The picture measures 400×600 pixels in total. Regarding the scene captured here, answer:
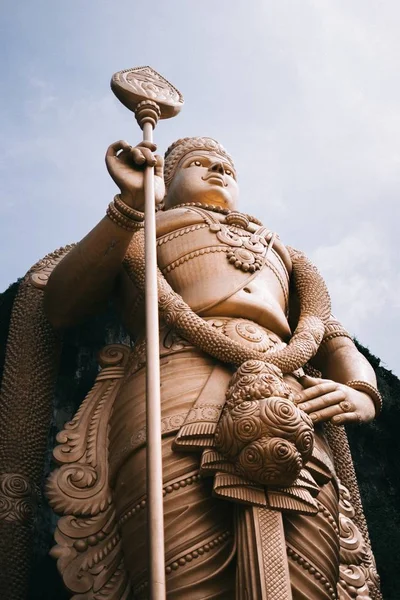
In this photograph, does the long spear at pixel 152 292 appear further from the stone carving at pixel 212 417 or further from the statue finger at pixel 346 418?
the statue finger at pixel 346 418

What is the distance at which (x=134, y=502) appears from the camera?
423 centimetres

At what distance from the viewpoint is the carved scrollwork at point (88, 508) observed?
4191 mm

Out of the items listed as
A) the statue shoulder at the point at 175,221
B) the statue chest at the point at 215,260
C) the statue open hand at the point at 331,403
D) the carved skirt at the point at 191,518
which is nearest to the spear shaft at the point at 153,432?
the carved skirt at the point at 191,518

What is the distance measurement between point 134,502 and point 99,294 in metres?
1.43

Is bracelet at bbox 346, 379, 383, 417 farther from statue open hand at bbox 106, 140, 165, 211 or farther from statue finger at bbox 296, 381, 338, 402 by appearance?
statue open hand at bbox 106, 140, 165, 211

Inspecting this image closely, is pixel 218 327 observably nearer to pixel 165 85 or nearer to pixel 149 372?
pixel 149 372

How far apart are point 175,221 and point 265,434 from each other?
197 centimetres

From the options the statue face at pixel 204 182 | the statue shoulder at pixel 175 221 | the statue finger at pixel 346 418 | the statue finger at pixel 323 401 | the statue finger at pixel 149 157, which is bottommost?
the statue finger at pixel 346 418

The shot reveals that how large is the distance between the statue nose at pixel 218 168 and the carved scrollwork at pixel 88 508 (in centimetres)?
192

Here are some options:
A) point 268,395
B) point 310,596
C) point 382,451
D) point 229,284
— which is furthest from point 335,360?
point 382,451

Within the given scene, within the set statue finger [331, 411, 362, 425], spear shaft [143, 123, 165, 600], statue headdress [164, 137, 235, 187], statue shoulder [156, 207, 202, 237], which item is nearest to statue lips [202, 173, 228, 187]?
statue headdress [164, 137, 235, 187]

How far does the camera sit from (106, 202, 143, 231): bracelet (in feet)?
15.8

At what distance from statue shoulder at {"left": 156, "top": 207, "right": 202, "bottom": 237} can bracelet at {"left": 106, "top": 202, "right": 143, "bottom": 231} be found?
640mm

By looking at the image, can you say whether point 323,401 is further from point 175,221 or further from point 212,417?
point 175,221
